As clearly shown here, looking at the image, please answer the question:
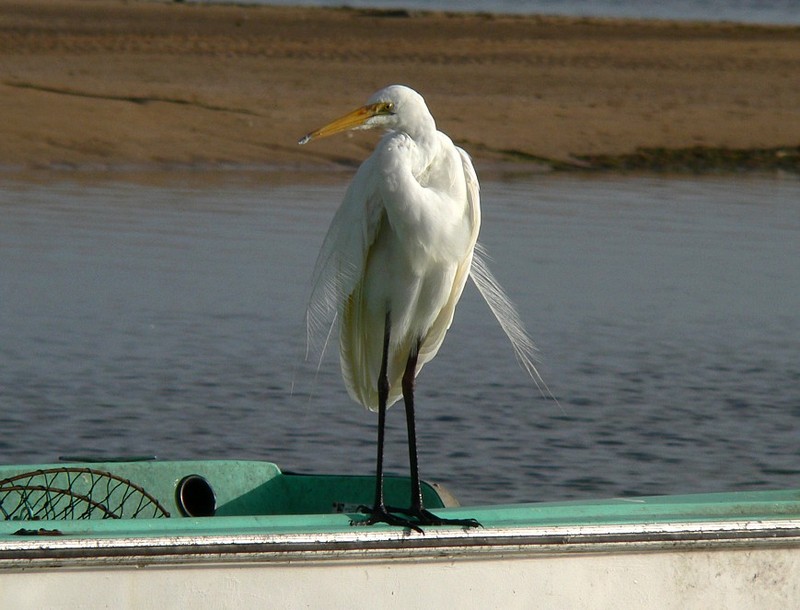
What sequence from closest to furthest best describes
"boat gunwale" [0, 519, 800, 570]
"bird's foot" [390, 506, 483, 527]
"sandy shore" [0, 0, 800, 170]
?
"boat gunwale" [0, 519, 800, 570]
"bird's foot" [390, 506, 483, 527]
"sandy shore" [0, 0, 800, 170]

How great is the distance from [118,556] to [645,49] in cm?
2059

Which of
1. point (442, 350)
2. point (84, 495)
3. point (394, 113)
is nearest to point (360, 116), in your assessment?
point (394, 113)

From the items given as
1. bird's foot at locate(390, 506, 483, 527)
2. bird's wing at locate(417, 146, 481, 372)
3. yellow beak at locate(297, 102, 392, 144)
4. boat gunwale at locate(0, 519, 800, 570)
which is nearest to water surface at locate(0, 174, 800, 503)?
bird's wing at locate(417, 146, 481, 372)

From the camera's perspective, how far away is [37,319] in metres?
8.74

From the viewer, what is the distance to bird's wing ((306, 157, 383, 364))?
13.7 feet

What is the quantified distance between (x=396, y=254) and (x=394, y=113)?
39 cm

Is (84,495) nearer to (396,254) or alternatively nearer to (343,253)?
(343,253)

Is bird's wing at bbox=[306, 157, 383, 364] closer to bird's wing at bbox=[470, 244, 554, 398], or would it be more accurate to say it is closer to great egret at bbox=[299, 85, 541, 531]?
great egret at bbox=[299, 85, 541, 531]

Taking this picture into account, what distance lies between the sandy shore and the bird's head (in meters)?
9.60

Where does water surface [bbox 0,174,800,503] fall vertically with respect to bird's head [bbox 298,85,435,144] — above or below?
below

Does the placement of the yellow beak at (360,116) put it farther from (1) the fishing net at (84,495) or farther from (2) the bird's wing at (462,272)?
(1) the fishing net at (84,495)

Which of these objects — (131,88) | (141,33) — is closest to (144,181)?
(131,88)

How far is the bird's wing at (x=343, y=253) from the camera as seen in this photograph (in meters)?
4.16

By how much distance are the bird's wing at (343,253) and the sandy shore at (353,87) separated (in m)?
9.41
